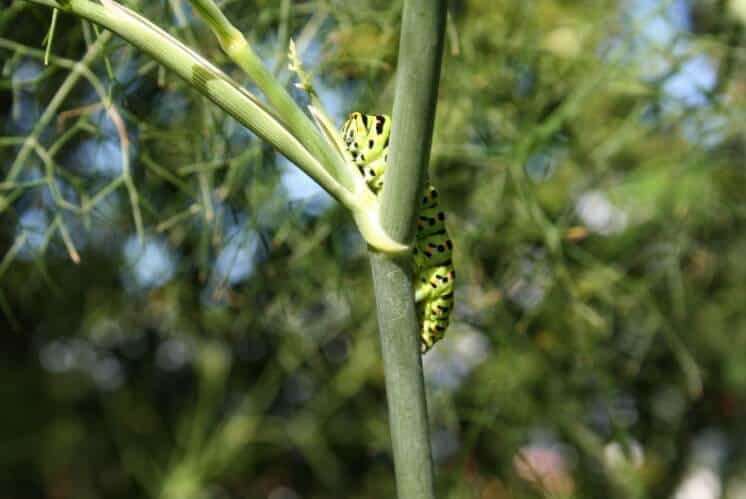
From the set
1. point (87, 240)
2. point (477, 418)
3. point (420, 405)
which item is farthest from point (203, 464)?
point (420, 405)

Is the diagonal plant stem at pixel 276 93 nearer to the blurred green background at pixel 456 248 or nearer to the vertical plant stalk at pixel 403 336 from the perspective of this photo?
the vertical plant stalk at pixel 403 336

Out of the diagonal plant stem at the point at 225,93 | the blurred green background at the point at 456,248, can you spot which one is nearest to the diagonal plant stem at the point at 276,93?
the diagonal plant stem at the point at 225,93

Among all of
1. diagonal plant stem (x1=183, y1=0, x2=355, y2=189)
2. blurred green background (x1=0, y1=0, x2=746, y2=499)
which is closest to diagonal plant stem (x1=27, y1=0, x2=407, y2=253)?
diagonal plant stem (x1=183, y1=0, x2=355, y2=189)

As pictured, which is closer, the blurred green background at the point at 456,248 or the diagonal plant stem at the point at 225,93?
the diagonal plant stem at the point at 225,93

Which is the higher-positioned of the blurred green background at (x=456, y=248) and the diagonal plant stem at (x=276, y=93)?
the blurred green background at (x=456, y=248)

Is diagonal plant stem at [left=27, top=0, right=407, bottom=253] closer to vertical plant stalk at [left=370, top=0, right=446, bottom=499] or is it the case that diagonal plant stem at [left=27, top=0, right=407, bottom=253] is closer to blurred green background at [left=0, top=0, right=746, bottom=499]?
vertical plant stalk at [left=370, top=0, right=446, bottom=499]

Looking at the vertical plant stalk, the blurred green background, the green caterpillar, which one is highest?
the blurred green background
